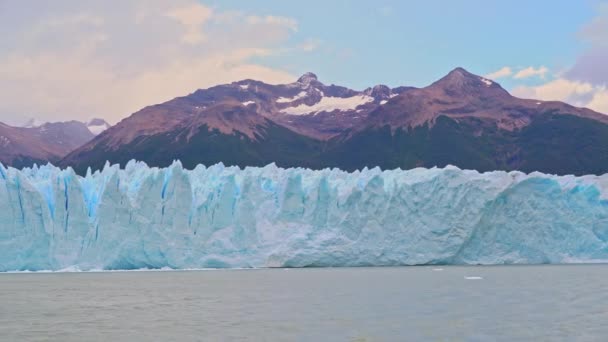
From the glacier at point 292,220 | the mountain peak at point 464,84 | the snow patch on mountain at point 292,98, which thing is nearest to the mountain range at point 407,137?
the mountain peak at point 464,84

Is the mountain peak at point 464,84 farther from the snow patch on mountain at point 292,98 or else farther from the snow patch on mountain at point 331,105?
the snow patch on mountain at point 292,98

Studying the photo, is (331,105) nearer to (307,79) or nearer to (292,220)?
(307,79)

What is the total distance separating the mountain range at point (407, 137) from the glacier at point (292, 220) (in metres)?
37.5

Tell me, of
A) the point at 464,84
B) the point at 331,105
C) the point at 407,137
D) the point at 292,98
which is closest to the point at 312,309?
the point at 407,137

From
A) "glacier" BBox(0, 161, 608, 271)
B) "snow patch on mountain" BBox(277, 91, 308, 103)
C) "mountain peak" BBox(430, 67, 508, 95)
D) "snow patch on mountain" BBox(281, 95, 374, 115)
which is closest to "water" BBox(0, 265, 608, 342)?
"glacier" BBox(0, 161, 608, 271)

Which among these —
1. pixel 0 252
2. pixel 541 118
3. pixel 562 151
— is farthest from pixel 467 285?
pixel 541 118

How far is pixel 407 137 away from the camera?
277 ft

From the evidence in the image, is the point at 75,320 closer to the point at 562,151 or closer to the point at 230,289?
the point at 230,289

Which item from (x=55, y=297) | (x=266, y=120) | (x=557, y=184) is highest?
(x=266, y=120)

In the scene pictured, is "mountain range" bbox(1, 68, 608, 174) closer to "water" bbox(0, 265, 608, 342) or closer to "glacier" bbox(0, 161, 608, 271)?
"glacier" bbox(0, 161, 608, 271)

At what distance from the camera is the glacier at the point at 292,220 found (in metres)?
33.1

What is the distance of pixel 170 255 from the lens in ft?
111

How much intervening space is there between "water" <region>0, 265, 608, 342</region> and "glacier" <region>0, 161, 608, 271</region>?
3.54 metres

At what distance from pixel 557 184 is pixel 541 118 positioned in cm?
5043
